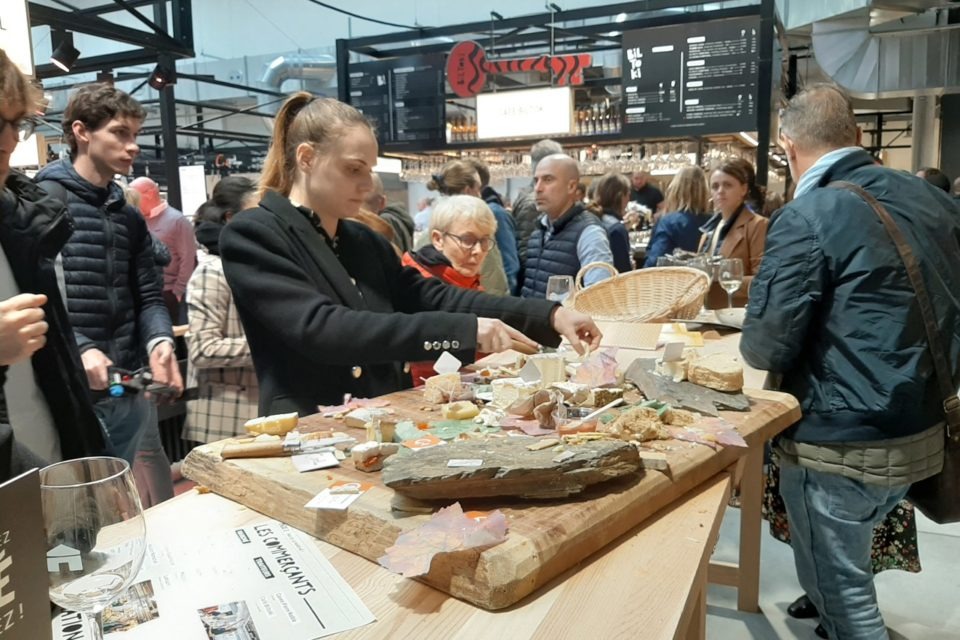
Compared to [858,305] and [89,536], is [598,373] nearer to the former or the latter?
[858,305]

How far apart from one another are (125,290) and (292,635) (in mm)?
2238

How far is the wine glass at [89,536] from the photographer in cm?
68

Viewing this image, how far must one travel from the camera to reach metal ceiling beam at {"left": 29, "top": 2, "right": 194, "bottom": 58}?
17.3ft

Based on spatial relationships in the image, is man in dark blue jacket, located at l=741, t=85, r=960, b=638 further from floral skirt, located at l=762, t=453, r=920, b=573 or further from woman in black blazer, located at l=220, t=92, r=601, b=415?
woman in black blazer, located at l=220, t=92, r=601, b=415

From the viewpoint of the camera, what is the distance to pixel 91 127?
2.61 m

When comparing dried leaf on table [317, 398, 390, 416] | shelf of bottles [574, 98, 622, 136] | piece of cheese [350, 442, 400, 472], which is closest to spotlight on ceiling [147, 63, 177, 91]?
shelf of bottles [574, 98, 622, 136]

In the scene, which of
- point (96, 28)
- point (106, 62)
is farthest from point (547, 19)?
point (106, 62)

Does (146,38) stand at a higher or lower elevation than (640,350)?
higher

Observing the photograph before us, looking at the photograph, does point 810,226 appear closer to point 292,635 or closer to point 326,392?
point 326,392

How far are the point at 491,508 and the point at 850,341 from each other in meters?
1.31

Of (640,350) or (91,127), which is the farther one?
(91,127)

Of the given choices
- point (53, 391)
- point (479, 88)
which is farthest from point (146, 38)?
point (53, 391)

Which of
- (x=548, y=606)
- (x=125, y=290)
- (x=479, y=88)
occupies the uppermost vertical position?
(x=479, y=88)

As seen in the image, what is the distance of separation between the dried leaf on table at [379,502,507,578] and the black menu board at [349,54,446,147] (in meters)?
7.32
